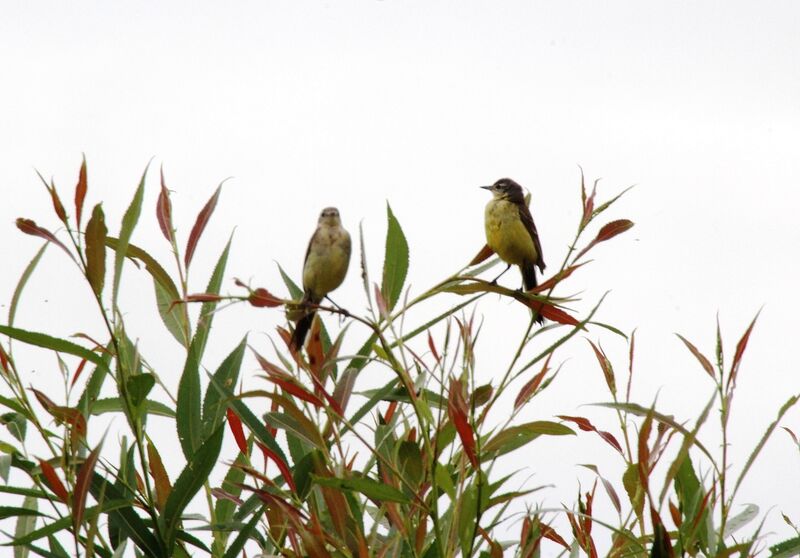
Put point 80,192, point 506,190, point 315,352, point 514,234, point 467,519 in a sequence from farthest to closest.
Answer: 1. point 506,190
2. point 514,234
3. point 315,352
4. point 80,192
5. point 467,519

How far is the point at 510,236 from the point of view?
514 cm

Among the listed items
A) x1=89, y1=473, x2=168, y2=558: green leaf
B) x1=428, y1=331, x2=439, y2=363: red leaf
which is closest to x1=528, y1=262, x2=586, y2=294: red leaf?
x1=428, y1=331, x2=439, y2=363: red leaf

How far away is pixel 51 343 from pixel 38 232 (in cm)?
51

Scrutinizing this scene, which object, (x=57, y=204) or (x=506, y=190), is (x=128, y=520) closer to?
(x=57, y=204)

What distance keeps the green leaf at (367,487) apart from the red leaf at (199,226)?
0.89 meters

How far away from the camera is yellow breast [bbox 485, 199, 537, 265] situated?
5086mm

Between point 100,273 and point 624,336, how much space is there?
1.30 metres

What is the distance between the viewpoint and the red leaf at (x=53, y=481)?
254 centimetres

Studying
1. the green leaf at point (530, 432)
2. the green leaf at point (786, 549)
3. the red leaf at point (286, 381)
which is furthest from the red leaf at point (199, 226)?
the green leaf at point (786, 549)

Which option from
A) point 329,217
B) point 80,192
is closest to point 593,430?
point 80,192

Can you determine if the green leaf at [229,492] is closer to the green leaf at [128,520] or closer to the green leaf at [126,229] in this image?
the green leaf at [128,520]

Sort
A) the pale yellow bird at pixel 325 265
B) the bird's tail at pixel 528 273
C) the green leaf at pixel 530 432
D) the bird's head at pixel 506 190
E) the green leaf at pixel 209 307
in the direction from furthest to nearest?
the bird's head at pixel 506 190, the bird's tail at pixel 528 273, the pale yellow bird at pixel 325 265, the green leaf at pixel 209 307, the green leaf at pixel 530 432

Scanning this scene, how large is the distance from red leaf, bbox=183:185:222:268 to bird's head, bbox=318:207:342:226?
184 centimetres

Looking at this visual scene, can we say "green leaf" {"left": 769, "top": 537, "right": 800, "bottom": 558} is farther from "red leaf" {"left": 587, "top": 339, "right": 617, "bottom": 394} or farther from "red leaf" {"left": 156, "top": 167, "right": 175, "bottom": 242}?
"red leaf" {"left": 156, "top": 167, "right": 175, "bottom": 242}
